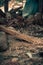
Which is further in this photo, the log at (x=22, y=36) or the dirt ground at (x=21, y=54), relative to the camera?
the log at (x=22, y=36)

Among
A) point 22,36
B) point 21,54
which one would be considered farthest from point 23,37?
point 21,54

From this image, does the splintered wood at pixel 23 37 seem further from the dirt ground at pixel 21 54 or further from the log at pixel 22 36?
the dirt ground at pixel 21 54

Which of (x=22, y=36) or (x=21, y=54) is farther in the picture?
(x=22, y=36)

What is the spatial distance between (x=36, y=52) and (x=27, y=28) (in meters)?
2.48

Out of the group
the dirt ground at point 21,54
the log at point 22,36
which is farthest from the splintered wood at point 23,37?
the dirt ground at point 21,54

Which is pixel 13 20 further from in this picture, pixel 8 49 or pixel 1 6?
pixel 1 6

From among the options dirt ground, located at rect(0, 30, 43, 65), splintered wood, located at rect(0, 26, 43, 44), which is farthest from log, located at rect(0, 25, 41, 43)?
Result: dirt ground, located at rect(0, 30, 43, 65)

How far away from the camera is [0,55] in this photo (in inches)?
226

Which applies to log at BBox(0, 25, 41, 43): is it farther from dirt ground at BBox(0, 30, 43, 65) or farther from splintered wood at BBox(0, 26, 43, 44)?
dirt ground at BBox(0, 30, 43, 65)

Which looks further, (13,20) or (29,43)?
(13,20)

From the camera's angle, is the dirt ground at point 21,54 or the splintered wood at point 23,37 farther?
the splintered wood at point 23,37

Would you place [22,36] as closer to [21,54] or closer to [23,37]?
[23,37]

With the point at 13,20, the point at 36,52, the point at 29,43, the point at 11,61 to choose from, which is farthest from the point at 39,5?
the point at 11,61

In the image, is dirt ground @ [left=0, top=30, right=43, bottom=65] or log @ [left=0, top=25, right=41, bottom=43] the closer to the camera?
dirt ground @ [left=0, top=30, right=43, bottom=65]
